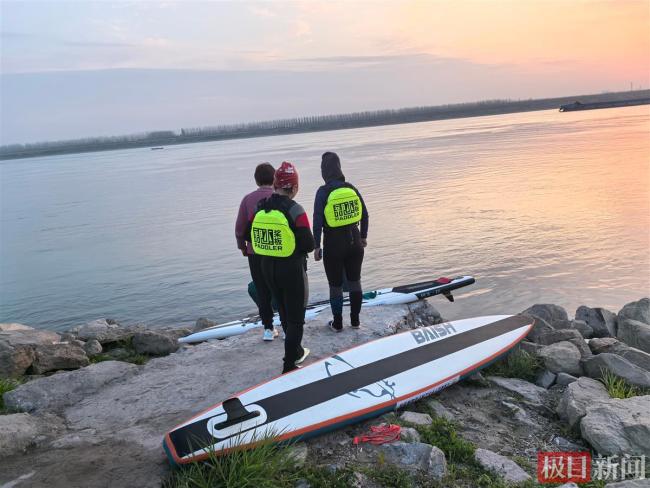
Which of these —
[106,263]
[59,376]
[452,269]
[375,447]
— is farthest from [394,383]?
[106,263]

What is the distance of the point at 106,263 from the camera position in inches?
674

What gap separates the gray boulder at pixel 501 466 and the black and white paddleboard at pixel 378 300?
12.7ft

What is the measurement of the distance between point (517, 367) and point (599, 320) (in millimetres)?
3428

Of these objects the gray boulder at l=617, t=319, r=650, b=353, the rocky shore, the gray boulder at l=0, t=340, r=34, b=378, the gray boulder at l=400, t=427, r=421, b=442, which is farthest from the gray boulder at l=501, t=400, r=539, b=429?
the gray boulder at l=0, t=340, r=34, b=378

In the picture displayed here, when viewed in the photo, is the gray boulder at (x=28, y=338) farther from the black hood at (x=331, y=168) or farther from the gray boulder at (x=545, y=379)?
the gray boulder at (x=545, y=379)

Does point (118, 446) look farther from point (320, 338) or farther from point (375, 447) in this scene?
point (320, 338)

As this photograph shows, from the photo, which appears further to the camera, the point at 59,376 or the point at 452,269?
the point at 452,269

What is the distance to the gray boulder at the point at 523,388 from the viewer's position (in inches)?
212

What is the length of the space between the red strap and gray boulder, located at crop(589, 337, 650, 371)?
12.2 ft

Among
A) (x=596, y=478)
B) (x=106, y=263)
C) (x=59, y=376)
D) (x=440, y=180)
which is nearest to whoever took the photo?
(x=596, y=478)

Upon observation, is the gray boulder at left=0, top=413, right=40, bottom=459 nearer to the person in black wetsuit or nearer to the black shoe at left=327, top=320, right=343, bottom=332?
the person in black wetsuit

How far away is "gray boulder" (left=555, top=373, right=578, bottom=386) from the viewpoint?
18.7 ft

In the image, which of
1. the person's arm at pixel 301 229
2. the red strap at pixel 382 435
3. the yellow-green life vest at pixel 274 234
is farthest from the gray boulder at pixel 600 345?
the yellow-green life vest at pixel 274 234

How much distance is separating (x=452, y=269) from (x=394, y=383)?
7.86 metres
